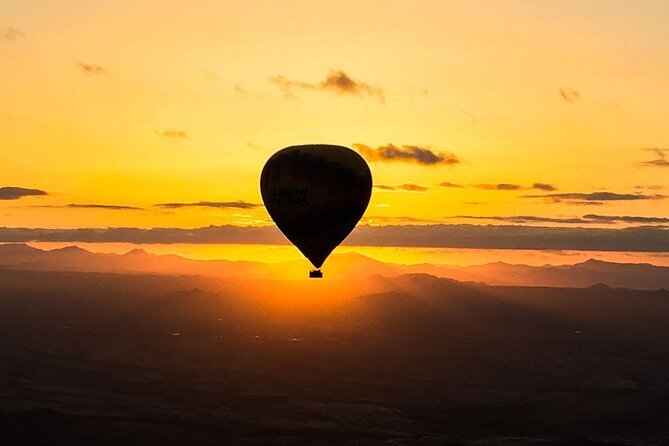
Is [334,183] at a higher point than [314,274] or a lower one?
higher

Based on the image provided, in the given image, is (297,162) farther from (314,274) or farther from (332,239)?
(314,274)

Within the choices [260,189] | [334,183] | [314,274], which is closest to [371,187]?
[334,183]

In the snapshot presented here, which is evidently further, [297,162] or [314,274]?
[297,162]

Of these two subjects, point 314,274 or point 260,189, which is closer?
point 314,274

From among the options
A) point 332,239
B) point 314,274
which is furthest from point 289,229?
point 314,274

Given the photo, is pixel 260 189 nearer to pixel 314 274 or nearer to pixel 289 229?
pixel 289 229

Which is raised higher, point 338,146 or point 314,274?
point 338,146
